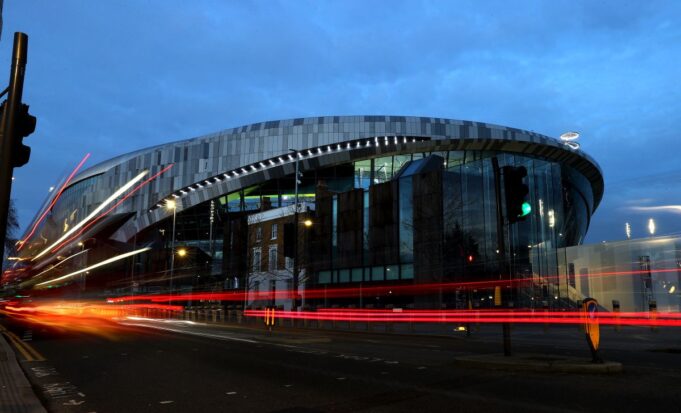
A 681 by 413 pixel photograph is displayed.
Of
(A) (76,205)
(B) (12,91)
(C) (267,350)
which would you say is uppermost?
(A) (76,205)

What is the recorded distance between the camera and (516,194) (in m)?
13.0

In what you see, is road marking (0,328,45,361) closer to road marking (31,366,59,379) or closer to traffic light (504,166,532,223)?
road marking (31,366,59,379)

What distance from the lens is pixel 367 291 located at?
1964 inches

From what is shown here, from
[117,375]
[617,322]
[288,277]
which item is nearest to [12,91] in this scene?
[117,375]

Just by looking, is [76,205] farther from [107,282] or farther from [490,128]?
[490,128]

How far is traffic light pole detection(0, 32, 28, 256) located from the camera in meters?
5.59

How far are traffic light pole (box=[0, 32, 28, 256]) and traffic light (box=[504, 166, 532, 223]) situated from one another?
10252 mm

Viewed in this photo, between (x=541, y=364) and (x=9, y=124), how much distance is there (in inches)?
386

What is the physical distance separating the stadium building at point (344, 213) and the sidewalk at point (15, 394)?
33.7 feet

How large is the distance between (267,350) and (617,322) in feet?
62.3

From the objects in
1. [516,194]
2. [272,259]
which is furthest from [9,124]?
[272,259]

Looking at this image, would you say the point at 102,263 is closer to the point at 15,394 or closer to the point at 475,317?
the point at 475,317

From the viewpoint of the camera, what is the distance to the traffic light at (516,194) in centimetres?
1290

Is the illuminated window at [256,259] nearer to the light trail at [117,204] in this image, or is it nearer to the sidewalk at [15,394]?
the light trail at [117,204]
